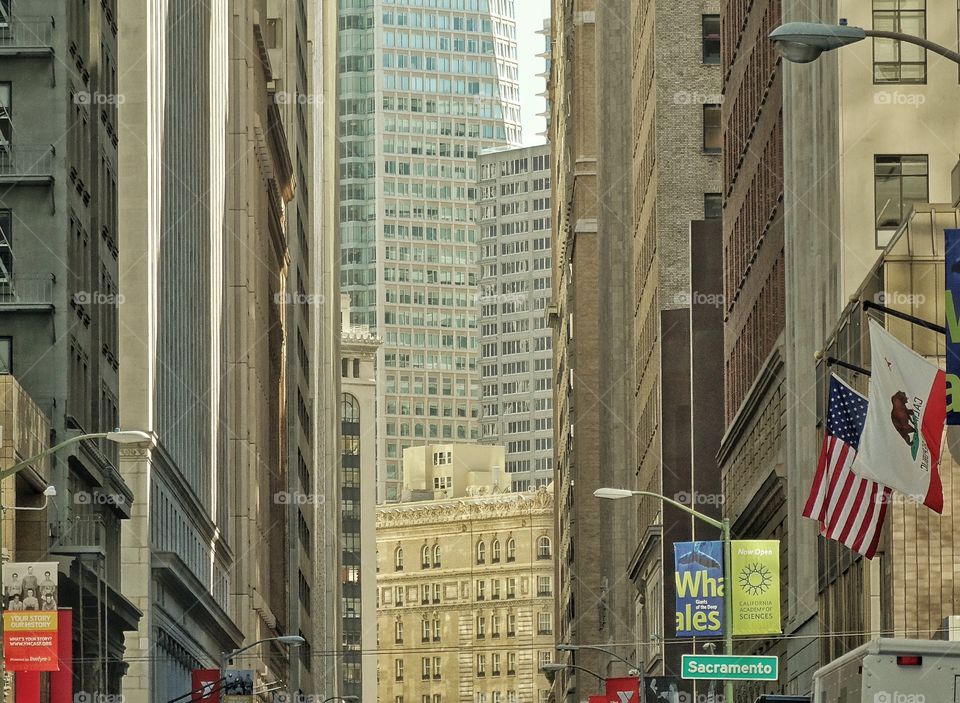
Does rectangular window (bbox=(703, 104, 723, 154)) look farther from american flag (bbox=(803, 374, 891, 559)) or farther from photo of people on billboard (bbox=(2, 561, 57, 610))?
american flag (bbox=(803, 374, 891, 559))

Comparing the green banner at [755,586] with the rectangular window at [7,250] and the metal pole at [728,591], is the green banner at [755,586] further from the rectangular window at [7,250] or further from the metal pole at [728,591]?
the rectangular window at [7,250]

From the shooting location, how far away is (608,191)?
142 meters

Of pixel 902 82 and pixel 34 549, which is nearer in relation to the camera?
pixel 902 82

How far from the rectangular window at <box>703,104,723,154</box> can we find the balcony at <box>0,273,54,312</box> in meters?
38.7

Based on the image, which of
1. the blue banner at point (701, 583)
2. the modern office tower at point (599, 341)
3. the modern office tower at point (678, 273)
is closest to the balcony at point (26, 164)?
the blue banner at point (701, 583)

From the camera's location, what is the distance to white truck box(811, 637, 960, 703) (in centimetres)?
2181

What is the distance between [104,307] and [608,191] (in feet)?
233

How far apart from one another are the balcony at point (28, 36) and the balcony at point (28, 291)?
690 centimetres

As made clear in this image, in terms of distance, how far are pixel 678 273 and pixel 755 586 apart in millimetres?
51918

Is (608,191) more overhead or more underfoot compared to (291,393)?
more overhead

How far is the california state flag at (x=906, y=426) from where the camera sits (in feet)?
94.5

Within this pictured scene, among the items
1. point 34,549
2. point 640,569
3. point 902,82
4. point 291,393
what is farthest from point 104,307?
point 291,393

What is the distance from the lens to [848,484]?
36.0m

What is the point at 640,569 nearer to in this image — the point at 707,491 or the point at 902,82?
the point at 707,491
